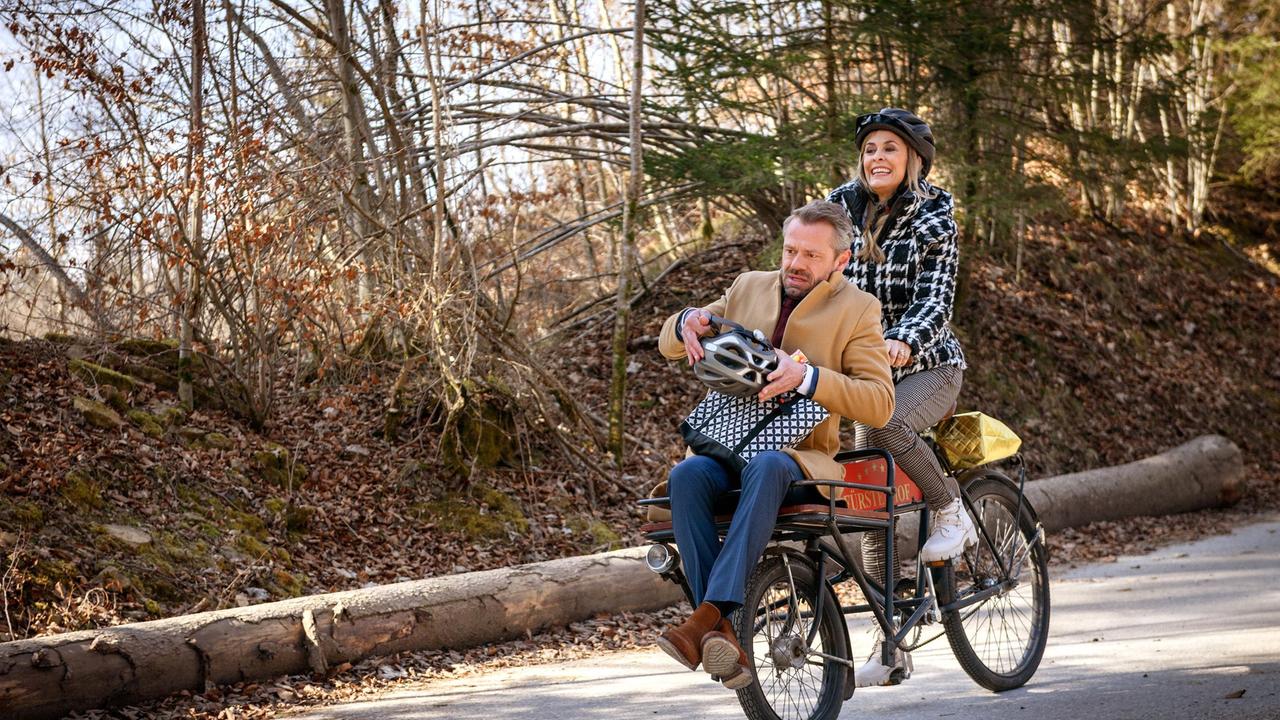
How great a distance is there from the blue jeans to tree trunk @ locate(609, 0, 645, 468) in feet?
18.4

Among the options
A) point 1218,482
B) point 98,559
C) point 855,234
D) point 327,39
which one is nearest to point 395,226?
point 327,39

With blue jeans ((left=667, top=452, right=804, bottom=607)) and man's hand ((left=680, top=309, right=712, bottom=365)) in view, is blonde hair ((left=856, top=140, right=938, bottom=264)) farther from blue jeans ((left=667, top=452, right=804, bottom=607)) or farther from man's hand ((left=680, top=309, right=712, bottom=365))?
blue jeans ((left=667, top=452, right=804, bottom=607))

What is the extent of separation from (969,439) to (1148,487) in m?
7.19

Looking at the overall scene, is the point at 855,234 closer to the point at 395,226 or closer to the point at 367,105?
the point at 395,226

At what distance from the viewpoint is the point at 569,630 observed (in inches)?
261

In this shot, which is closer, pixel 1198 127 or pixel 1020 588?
pixel 1020 588

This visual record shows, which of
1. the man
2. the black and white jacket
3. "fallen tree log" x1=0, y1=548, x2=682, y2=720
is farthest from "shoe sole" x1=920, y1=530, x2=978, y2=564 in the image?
"fallen tree log" x1=0, y1=548, x2=682, y2=720

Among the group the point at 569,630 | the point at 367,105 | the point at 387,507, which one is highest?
the point at 367,105

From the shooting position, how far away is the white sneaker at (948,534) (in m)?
4.79

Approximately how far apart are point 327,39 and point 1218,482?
9684mm

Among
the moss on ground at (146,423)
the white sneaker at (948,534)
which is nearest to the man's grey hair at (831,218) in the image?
the white sneaker at (948,534)

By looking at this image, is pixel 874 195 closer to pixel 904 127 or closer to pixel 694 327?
pixel 904 127

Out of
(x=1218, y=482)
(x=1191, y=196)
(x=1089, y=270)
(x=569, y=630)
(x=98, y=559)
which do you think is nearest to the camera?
(x=98, y=559)

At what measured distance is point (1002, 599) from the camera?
5488 millimetres
